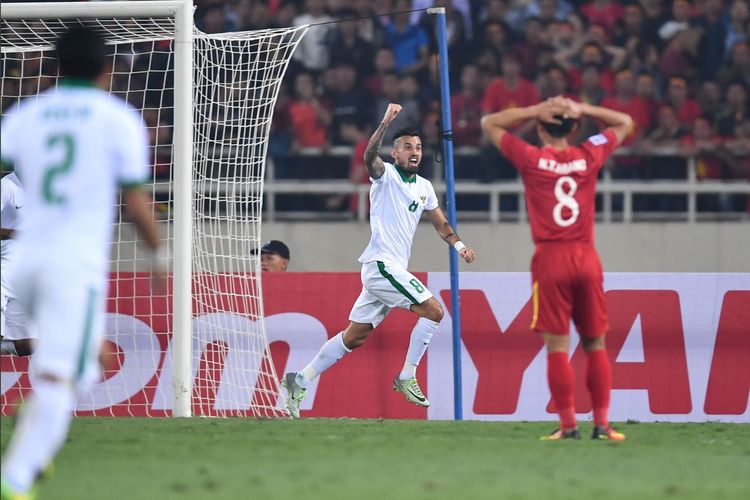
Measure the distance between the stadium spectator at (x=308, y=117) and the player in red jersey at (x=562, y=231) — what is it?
8.24 m

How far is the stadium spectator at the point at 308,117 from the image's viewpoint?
17219 mm

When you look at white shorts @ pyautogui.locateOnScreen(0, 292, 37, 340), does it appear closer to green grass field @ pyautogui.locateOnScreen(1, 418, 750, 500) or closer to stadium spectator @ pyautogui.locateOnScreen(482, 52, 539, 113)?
green grass field @ pyautogui.locateOnScreen(1, 418, 750, 500)

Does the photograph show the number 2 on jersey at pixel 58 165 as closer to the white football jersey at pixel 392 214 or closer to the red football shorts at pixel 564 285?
the red football shorts at pixel 564 285

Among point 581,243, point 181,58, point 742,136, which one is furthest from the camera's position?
point 742,136

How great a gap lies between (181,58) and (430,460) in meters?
4.88

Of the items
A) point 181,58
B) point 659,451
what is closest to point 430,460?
point 659,451

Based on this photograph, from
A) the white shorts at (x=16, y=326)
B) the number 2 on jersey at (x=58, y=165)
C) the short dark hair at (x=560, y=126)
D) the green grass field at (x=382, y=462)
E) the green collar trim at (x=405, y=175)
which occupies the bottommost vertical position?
the green grass field at (x=382, y=462)

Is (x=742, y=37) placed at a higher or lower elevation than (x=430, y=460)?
higher

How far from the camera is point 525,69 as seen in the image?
17516 mm

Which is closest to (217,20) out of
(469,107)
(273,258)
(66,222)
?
(469,107)

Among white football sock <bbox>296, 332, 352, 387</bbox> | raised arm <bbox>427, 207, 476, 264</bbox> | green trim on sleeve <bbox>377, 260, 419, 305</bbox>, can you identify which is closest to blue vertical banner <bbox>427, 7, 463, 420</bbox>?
raised arm <bbox>427, 207, 476, 264</bbox>

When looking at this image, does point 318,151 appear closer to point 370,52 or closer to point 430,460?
point 370,52

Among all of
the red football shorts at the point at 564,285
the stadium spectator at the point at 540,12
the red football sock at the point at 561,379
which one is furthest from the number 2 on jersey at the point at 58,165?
the stadium spectator at the point at 540,12

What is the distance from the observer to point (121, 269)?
47.0 ft
